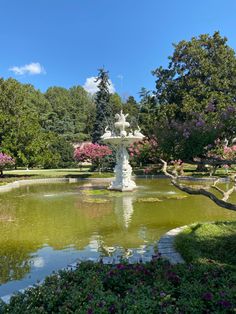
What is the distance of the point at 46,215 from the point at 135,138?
7.75 m

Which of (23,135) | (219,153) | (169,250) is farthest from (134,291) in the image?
(23,135)

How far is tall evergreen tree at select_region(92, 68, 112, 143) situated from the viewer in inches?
1773

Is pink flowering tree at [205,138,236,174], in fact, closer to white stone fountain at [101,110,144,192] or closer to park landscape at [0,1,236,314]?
park landscape at [0,1,236,314]

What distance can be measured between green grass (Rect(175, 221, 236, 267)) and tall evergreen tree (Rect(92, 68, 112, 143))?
120 ft

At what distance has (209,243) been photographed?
6762 mm

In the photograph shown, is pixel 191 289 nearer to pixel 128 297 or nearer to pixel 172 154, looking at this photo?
pixel 128 297

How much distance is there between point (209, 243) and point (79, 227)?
4.20 metres

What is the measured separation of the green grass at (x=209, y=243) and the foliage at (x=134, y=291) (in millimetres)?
866

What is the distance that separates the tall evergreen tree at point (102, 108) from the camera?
148ft

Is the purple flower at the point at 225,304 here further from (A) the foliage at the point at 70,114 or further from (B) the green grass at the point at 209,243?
(A) the foliage at the point at 70,114

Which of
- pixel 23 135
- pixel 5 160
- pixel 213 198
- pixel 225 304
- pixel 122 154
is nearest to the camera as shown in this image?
pixel 225 304

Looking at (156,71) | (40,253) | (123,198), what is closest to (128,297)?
(40,253)

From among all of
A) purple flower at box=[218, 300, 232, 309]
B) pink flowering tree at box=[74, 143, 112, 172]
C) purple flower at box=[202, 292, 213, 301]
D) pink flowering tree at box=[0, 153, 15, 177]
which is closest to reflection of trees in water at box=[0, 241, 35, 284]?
purple flower at box=[202, 292, 213, 301]

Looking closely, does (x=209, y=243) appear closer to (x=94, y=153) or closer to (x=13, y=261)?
(x=13, y=261)
